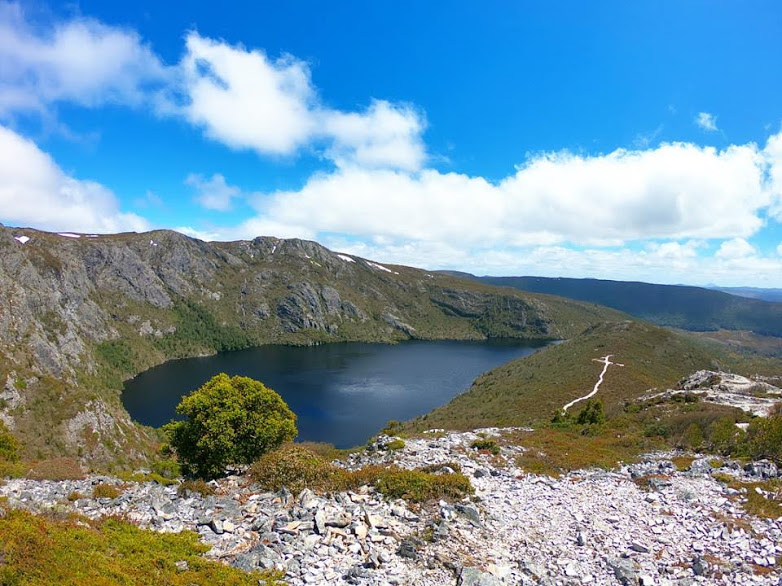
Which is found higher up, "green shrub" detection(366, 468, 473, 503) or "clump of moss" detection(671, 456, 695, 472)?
"green shrub" detection(366, 468, 473, 503)

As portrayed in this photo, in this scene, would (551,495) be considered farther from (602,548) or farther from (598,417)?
(598,417)

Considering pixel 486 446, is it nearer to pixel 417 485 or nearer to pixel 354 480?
pixel 417 485

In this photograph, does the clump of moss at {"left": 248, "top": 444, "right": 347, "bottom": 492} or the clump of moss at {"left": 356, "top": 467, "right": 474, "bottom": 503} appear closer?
the clump of moss at {"left": 356, "top": 467, "right": 474, "bottom": 503}

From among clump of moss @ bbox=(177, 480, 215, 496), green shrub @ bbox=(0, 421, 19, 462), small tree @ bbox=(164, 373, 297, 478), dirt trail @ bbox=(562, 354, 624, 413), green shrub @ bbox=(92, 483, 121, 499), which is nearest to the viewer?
green shrub @ bbox=(92, 483, 121, 499)

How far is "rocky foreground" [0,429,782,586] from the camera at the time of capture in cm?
1357

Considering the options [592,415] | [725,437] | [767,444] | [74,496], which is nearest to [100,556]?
[74,496]

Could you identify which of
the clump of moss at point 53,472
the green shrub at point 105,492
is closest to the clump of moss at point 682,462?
the green shrub at point 105,492

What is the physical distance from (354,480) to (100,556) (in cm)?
1083

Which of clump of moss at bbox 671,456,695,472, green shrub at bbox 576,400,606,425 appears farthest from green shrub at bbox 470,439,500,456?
green shrub at bbox 576,400,606,425

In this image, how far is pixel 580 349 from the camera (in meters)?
123

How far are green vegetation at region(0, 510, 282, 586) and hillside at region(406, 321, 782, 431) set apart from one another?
44.0 m

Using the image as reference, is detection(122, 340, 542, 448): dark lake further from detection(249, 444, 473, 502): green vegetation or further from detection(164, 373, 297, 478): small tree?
detection(249, 444, 473, 502): green vegetation

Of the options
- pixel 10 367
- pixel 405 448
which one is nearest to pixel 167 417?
pixel 10 367

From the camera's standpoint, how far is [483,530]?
16453mm
